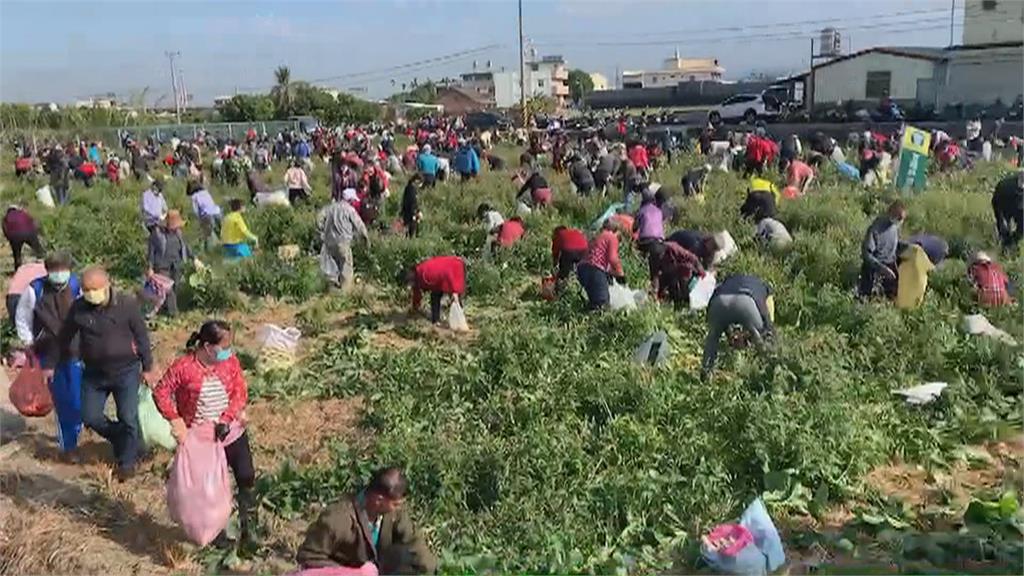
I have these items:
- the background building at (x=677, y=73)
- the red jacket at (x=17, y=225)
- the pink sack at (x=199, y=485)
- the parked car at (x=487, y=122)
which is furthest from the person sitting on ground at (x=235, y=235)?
the background building at (x=677, y=73)

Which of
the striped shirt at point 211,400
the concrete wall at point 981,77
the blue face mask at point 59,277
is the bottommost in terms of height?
the striped shirt at point 211,400

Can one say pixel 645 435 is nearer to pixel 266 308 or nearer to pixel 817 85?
pixel 266 308

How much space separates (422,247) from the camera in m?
11.7

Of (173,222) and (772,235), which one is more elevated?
(173,222)

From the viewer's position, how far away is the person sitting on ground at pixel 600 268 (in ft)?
28.6

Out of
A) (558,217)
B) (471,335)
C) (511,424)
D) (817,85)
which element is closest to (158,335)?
(471,335)

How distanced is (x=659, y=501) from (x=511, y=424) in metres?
1.56

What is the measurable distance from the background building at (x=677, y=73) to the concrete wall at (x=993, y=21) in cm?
6751

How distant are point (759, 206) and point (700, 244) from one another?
2909mm

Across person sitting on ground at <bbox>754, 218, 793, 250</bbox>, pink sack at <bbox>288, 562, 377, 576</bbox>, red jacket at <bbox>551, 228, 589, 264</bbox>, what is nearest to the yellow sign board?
person sitting on ground at <bbox>754, 218, 793, 250</bbox>

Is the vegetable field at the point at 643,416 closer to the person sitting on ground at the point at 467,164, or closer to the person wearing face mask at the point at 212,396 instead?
the person wearing face mask at the point at 212,396

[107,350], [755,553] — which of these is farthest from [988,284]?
[107,350]

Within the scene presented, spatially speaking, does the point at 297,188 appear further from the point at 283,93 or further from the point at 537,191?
the point at 283,93

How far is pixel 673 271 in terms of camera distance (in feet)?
30.9
